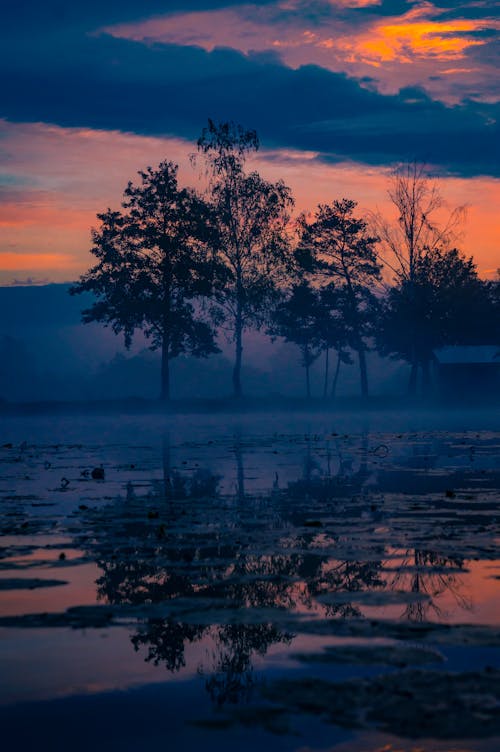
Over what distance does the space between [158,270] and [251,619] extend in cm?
7966

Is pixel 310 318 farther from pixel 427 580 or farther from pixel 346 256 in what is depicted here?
pixel 427 580

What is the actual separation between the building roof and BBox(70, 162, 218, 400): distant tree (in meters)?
31.8

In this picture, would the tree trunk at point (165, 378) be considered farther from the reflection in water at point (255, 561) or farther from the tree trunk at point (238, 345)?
the reflection in water at point (255, 561)

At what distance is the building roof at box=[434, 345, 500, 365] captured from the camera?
4218 inches

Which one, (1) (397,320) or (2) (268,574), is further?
(1) (397,320)

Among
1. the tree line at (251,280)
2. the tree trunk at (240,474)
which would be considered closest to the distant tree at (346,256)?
the tree line at (251,280)

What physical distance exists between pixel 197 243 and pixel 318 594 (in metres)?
79.3

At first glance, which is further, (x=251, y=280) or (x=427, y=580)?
(x=251, y=280)

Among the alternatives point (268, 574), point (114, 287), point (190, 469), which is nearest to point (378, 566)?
point (268, 574)

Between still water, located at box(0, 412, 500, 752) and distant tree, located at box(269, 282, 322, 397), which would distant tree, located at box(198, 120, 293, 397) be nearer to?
distant tree, located at box(269, 282, 322, 397)

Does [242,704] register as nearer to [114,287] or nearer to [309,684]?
[309,684]

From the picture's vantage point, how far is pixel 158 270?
86.6m

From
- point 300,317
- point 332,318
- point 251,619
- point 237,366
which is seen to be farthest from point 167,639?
point 300,317

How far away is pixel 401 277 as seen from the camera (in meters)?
99.2
